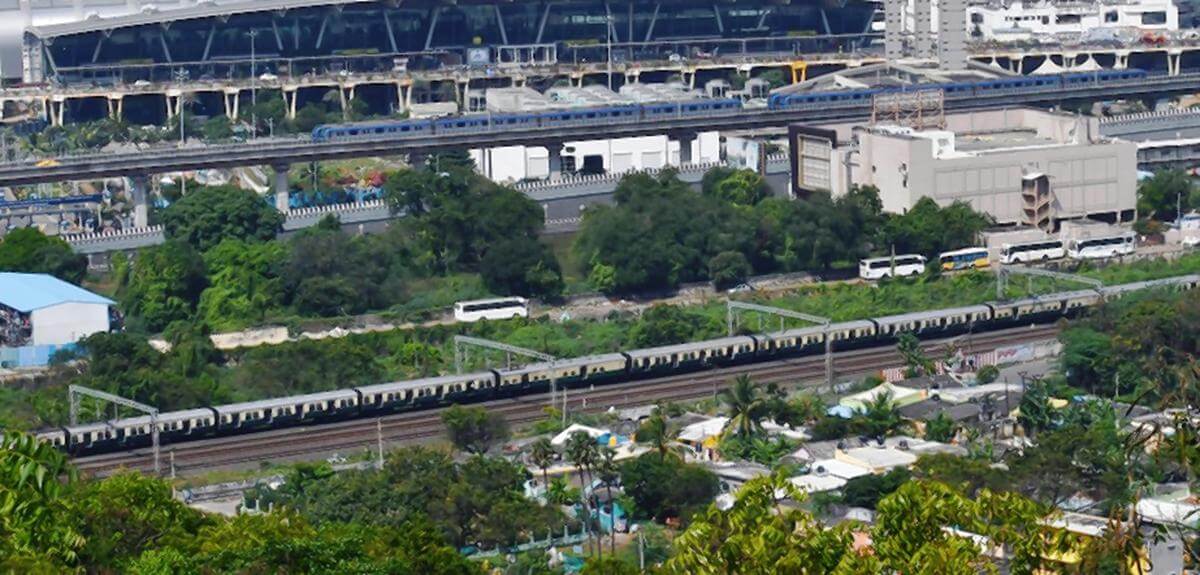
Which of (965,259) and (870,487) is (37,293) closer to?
(965,259)

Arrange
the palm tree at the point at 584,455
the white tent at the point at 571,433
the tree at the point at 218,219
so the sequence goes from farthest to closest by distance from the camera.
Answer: the tree at the point at 218,219
the white tent at the point at 571,433
the palm tree at the point at 584,455

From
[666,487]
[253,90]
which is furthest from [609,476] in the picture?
[253,90]

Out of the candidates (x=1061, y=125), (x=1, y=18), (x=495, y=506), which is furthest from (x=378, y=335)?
(x=1, y=18)

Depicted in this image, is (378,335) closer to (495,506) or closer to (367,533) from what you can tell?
(495,506)

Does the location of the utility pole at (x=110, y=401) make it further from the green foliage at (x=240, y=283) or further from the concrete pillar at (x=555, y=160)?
the concrete pillar at (x=555, y=160)

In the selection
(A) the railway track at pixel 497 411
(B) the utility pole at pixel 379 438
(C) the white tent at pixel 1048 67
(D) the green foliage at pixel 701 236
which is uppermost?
(C) the white tent at pixel 1048 67

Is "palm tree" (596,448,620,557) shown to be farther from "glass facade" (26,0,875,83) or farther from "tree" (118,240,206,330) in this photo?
"glass facade" (26,0,875,83)

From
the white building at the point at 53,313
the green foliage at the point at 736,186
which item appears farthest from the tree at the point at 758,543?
the green foliage at the point at 736,186

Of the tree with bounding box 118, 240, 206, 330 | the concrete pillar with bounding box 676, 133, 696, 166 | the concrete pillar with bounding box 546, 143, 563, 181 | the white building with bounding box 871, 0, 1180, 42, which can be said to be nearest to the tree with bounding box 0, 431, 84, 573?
the tree with bounding box 118, 240, 206, 330
